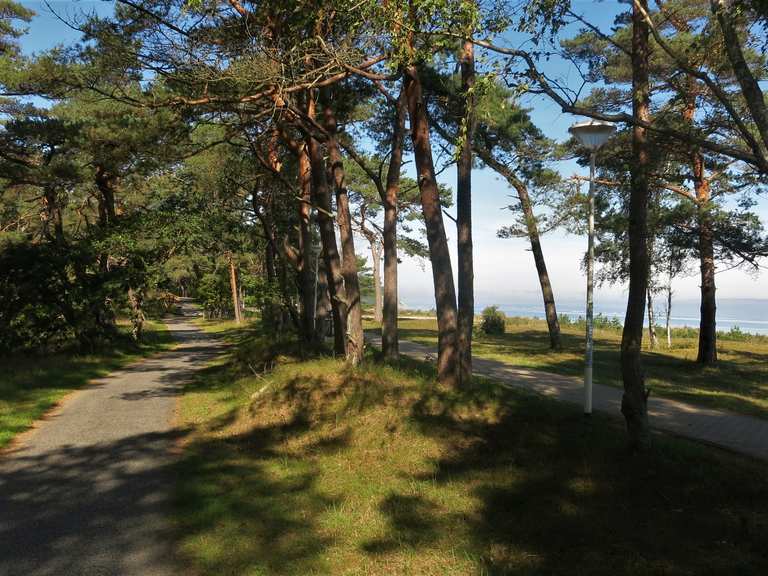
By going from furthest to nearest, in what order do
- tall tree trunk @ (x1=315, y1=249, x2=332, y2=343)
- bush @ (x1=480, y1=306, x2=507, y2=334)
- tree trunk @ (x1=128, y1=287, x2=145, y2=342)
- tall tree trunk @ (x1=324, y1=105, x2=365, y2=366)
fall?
bush @ (x1=480, y1=306, x2=507, y2=334) < tree trunk @ (x1=128, y1=287, x2=145, y2=342) < tall tree trunk @ (x1=315, y1=249, x2=332, y2=343) < tall tree trunk @ (x1=324, y1=105, x2=365, y2=366)

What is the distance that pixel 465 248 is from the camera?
10.1 meters

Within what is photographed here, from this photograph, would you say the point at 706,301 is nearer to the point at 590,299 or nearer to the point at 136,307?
the point at 590,299

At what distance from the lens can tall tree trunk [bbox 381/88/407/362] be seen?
12883 millimetres

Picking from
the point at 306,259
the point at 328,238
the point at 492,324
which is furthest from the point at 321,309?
the point at 492,324

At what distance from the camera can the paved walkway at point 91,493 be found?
442 centimetres

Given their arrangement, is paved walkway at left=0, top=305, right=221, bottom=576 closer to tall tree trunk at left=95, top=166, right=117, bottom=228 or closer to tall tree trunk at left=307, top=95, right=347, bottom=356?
tall tree trunk at left=307, top=95, right=347, bottom=356

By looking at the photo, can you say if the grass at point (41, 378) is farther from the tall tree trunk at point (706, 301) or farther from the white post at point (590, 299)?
the tall tree trunk at point (706, 301)

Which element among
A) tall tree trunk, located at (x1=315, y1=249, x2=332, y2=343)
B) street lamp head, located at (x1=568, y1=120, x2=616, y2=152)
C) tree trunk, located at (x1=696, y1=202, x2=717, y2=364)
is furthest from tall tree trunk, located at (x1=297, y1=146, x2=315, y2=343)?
tree trunk, located at (x1=696, y1=202, x2=717, y2=364)

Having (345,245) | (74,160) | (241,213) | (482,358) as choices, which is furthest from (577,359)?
(74,160)

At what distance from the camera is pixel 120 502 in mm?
5684

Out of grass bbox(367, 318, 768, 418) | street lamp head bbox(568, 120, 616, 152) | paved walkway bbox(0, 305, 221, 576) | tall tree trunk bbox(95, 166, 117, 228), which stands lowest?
paved walkway bbox(0, 305, 221, 576)

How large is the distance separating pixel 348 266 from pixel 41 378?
8.00 meters

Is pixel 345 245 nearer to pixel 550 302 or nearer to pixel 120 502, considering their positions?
pixel 120 502

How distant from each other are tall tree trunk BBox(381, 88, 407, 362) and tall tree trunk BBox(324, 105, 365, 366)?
0.94 m
